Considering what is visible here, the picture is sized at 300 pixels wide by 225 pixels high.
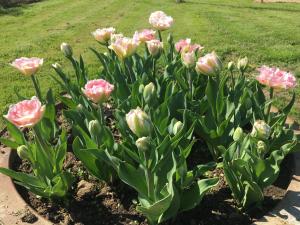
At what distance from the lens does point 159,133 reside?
248 cm

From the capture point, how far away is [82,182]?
116 inches

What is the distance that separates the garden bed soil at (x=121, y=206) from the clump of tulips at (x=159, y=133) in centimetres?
→ 8

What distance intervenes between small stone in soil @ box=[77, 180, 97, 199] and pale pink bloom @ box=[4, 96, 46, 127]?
31.8 inches

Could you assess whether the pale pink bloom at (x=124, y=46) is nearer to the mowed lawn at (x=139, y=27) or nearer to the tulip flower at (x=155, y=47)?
the tulip flower at (x=155, y=47)

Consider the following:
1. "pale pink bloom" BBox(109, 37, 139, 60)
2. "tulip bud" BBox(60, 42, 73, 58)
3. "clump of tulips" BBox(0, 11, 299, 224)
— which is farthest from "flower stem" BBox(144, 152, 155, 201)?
"tulip bud" BBox(60, 42, 73, 58)

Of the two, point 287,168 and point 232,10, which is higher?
point 287,168

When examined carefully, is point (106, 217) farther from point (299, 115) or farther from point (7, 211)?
point (299, 115)

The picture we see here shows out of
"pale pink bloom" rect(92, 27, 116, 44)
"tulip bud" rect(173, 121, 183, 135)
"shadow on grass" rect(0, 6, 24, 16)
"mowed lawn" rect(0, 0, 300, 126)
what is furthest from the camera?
"shadow on grass" rect(0, 6, 24, 16)

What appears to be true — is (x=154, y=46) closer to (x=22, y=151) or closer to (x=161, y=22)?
(x=161, y=22)

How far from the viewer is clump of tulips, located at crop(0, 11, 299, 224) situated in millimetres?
2322

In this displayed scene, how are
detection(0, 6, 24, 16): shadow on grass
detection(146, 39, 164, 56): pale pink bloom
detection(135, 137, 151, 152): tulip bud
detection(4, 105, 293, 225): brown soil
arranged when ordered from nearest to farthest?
detection(135, 137, 151, 152): tulip bud → detection(4, 105, 293, 225): brown soil → detection(146, 39, 164, 56): pale pink bloom → detection(0, 6, 24, 16): shadow on grass

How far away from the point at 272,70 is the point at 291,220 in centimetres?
87

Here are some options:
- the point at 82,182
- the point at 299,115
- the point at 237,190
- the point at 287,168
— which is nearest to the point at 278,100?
the point at 299,115

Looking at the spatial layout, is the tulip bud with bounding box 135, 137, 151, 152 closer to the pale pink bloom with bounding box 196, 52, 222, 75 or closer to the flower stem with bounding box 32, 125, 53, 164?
the flower stem with bounding box 32, 125, 53, 164
